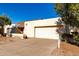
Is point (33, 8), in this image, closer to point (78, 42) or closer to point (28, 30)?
point (78, 42)

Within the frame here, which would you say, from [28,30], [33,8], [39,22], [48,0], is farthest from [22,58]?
[28,30]

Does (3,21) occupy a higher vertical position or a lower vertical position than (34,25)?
higher

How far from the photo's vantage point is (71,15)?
13453 millimetres

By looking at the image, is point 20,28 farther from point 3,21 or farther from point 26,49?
point 26,49

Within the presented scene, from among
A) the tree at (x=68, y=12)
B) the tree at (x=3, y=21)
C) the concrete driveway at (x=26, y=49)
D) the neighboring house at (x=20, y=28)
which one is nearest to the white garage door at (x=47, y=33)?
the neighboring house at (x=20, y=28)

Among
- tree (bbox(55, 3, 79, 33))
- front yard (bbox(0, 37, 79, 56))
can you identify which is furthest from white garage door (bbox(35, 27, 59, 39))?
front yard (bbox(0, 37, 79, 56))

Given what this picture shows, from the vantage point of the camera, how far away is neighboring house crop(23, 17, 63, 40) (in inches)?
777

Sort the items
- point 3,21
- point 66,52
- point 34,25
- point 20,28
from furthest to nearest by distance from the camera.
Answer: point 3,21 → point 34,25 → point 20,28 → point 66,52

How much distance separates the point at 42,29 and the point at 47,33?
3.22 ft

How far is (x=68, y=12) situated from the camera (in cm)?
1356

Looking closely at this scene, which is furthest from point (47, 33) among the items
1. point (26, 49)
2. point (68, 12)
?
point (26, 49)

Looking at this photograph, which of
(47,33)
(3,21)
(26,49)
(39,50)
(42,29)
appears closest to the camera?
(39,50)

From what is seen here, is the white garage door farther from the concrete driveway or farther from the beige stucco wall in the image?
the concrete driveway

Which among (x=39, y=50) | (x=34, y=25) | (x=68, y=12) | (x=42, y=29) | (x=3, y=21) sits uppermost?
(x=68, y=12)
